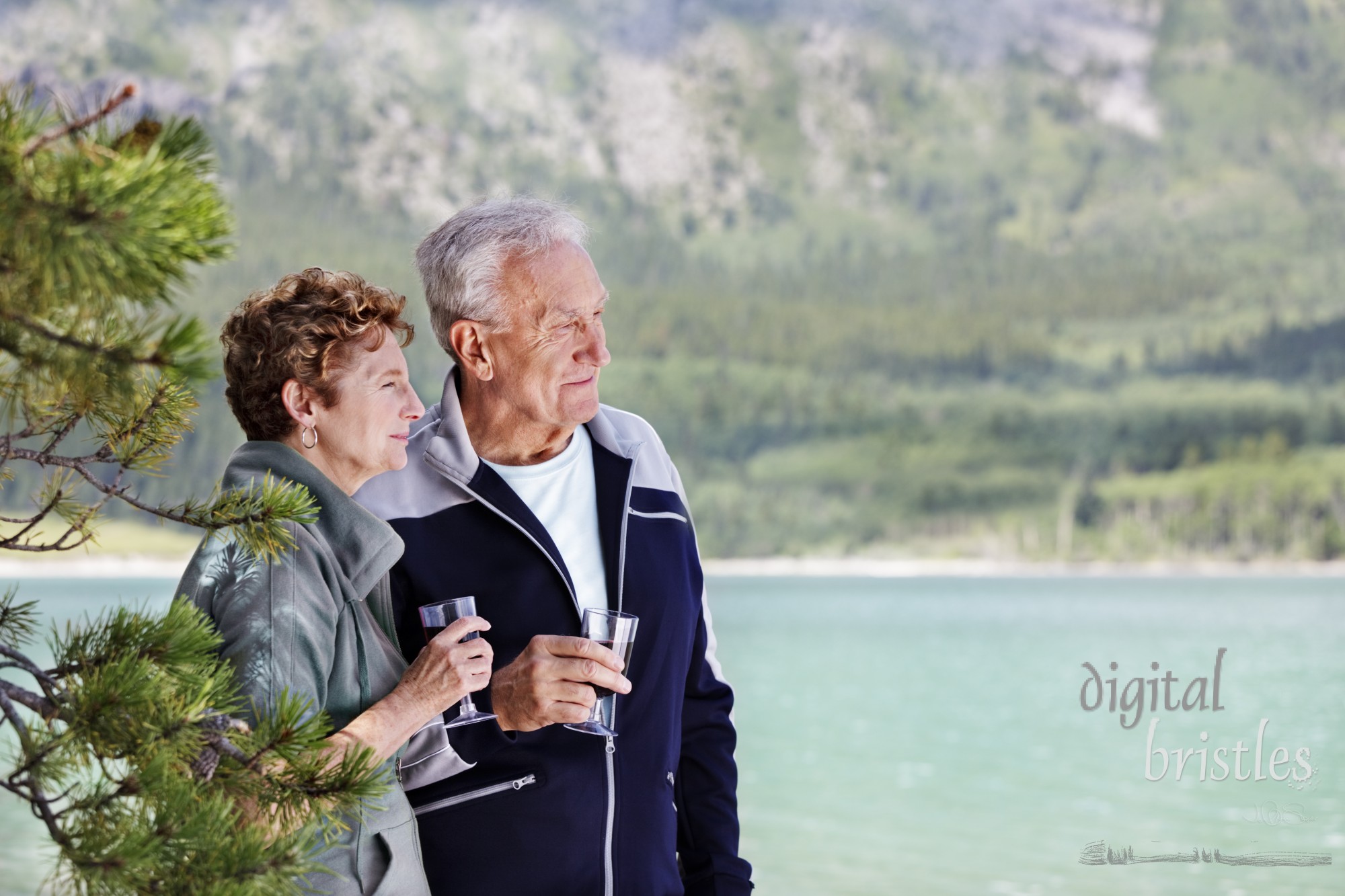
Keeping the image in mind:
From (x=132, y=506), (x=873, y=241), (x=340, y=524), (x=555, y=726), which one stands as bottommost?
(x=555, y=726)

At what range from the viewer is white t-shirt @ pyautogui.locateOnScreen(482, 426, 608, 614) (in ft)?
8.53

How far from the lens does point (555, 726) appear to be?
245cm

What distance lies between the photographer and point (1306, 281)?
536 feet

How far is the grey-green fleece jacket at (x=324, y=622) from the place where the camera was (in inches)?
68.7

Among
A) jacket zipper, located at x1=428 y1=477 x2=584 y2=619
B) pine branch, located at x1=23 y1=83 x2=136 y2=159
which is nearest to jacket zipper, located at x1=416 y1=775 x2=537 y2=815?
jacket zipper, located at x1=428 y1=477 x2=584 y2=619

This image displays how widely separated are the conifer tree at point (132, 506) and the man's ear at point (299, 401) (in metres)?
0.46

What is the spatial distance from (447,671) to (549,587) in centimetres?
54

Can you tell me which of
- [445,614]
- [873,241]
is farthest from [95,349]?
[873,241]

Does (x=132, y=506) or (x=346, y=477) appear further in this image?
(x=346, y=477)

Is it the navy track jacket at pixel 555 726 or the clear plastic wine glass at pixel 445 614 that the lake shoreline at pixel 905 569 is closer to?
the navy track jacket at pixel 555 726

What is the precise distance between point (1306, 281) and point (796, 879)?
169 meters

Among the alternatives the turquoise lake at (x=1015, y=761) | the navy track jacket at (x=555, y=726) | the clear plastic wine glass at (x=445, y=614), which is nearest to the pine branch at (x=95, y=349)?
the turquoise lake at (x=1015, y=761)

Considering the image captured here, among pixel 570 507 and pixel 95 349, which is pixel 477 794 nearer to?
pixel 570 507

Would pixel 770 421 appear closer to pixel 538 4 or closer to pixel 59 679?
pixel 538 4
